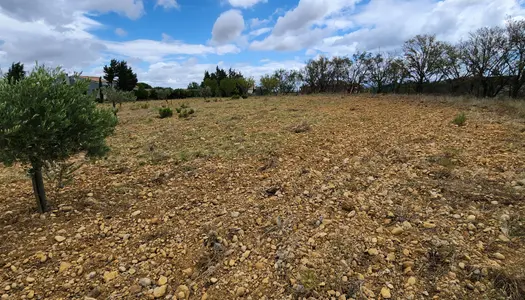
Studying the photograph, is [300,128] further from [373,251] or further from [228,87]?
[228,87]

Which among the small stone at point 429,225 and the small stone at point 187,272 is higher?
the small stone at point 429,225

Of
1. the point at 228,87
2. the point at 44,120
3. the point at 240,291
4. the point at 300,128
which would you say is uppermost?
the point at 228,87

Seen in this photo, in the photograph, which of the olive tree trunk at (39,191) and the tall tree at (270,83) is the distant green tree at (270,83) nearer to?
Result: the tall tree at (270,83)

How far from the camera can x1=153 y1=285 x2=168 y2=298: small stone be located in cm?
207

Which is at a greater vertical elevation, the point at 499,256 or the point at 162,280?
the point at 499,256

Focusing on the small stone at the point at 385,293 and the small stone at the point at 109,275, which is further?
the small stone at the point at 109,275

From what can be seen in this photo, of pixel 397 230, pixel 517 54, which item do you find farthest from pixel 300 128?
pixel 517 54

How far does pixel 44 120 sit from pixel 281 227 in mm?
2619

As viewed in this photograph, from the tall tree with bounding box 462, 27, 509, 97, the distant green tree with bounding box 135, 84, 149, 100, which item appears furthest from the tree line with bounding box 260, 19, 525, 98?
the distant green tree with bounding box 135, 84, 149, 100

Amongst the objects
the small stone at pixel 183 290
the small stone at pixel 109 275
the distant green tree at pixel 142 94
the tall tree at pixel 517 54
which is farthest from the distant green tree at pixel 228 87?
the small stone at pixel 183 290

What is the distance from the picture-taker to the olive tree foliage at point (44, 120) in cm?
266

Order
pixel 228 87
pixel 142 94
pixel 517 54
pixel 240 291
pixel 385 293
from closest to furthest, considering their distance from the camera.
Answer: pixel 385 293 < pixel 240 291 < pixel 517 54 < pixel 142 94 < pixel 228 87

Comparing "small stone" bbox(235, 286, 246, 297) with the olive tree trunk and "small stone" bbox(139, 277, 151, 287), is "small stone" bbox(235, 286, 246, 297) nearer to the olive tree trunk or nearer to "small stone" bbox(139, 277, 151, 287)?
"small stone" bbox(139, 277, 151, 287)

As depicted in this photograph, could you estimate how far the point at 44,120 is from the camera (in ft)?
8.90
